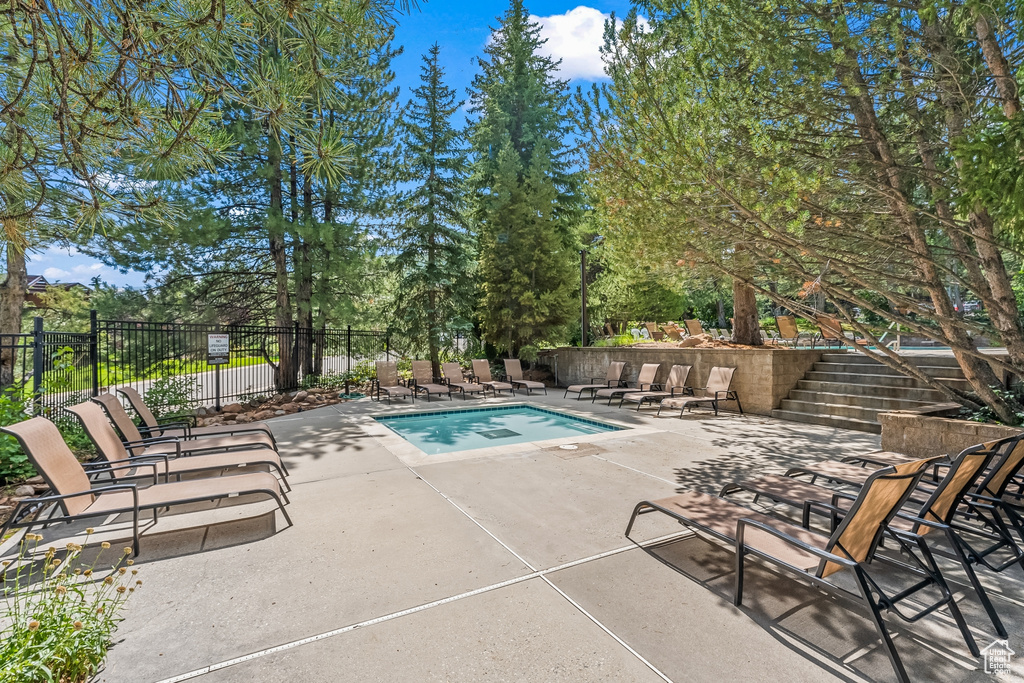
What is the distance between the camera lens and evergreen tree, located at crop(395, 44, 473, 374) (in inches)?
591

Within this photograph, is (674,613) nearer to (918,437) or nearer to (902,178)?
(918,437)

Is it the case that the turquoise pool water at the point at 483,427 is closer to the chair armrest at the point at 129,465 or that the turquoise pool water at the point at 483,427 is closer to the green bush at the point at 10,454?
the chair armrest at the point at 129,465

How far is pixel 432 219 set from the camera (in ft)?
49.5

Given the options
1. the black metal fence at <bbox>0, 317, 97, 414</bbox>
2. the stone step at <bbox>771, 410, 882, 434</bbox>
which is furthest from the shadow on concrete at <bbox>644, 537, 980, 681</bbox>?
the black metal fence at <bbox>0, 317, 97, 414</bbox>

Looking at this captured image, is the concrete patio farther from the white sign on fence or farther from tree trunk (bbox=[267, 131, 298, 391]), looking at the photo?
tree trunk (bbox=[267, 131, 298, 391])

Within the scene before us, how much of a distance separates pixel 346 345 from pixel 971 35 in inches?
574

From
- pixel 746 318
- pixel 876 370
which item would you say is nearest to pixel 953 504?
pixel 876 370

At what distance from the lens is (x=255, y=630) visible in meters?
2.54

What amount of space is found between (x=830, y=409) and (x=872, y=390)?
0.86m

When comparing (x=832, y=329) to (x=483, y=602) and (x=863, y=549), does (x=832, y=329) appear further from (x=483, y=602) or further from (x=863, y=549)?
(x=483, y=602)

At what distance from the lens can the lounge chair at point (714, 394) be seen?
31.2 ft

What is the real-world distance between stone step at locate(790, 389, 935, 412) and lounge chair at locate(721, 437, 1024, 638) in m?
4.88

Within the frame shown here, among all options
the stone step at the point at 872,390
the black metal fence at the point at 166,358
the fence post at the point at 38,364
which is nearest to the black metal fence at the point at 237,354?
the black metal fence at the point at 166,358

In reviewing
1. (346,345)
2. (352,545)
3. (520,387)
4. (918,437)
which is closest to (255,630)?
(352,545)
